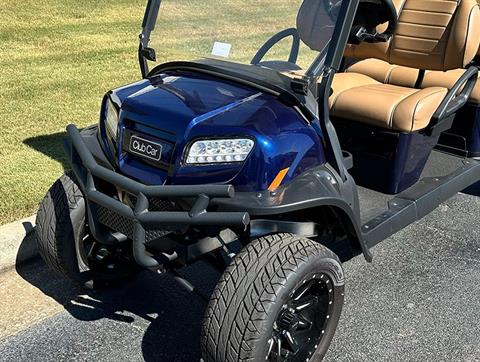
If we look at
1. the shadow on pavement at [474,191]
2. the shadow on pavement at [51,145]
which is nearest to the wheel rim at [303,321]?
the shadow on pavement at [474,191]

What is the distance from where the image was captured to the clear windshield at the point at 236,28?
286cm

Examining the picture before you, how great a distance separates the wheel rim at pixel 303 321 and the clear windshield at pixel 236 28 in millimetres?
943

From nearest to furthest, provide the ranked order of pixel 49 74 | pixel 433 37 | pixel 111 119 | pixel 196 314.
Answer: pixel 111 119
pixel 196 314
pixel 433 37
pixel 49 74

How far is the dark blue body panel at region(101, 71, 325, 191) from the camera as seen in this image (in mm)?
2432

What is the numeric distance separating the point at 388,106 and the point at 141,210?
168cm

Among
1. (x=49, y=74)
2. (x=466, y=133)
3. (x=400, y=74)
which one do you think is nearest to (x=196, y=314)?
(x=466, y=133)

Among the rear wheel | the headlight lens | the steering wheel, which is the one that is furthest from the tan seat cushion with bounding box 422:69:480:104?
the rear wheel

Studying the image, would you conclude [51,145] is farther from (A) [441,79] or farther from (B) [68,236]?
(A) [441,79]

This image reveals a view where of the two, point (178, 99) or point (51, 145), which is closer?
point (178, 99)

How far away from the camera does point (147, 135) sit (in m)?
2.61

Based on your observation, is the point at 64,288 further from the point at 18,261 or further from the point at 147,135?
the point at 147,135

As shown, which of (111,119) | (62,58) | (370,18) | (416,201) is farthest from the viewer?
(62,58)

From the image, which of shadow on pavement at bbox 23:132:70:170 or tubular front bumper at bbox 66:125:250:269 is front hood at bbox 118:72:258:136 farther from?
shadow on pavement at bbox 23:132:70:170

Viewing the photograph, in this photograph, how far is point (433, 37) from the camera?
12.8 feet
